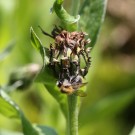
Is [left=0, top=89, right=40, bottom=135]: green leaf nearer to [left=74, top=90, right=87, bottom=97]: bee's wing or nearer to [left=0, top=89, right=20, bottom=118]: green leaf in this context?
[left=0, top=89, right=20, bottom=118]: green leaf

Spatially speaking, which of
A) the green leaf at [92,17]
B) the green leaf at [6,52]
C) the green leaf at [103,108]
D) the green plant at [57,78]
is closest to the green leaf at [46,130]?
the green plant at [57,78]

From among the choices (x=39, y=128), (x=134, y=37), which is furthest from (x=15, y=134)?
(x=134, y=37)

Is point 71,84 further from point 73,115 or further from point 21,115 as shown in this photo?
point 21,115

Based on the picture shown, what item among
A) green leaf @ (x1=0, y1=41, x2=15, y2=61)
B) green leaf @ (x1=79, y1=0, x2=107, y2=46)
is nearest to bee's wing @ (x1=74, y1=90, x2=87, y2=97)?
green leaf @ (x1=79, y1=0, x2=107, y2=46)

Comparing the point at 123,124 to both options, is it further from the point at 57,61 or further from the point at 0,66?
the point at 57,61

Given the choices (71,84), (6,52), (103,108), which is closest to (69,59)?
(71,84)

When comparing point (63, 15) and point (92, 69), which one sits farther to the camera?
point (92, 69)
